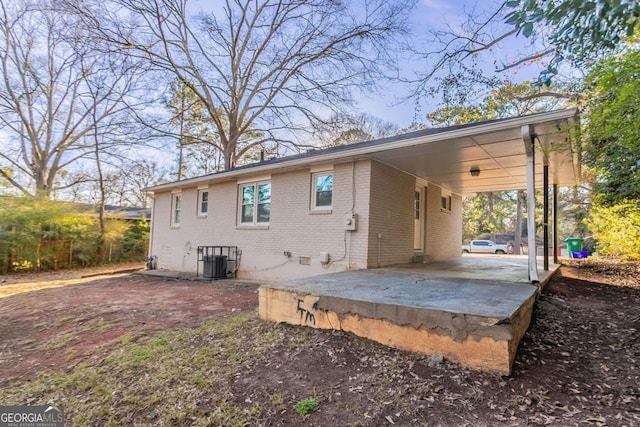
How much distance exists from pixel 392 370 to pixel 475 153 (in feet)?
16.3

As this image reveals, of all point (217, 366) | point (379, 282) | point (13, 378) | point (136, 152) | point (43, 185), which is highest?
point (136, 152)

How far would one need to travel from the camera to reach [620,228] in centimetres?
1001

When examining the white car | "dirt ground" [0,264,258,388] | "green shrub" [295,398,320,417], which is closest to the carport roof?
"dirt ground" [0,264,258,388]

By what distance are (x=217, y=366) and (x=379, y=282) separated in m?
2.57

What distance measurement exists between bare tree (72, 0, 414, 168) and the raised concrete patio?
9320 mm

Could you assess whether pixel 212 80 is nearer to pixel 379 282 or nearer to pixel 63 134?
pixel 63 134

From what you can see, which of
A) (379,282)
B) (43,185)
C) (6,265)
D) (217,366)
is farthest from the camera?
(43,185)

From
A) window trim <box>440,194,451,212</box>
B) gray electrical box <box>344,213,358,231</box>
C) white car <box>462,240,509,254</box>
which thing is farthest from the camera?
white car <box>462,240,509,254</box>

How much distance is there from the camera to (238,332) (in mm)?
4090

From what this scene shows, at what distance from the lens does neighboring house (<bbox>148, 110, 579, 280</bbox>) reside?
5.72 metres

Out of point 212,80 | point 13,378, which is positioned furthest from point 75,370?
point 212,80

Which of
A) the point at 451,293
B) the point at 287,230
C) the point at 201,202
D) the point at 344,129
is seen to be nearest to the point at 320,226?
the point at 287,230

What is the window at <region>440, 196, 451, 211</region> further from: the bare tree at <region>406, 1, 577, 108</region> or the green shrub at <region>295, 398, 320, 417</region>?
the green shrub at <region>295, 398, 320, 417</region>

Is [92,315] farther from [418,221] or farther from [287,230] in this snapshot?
[418,221]
